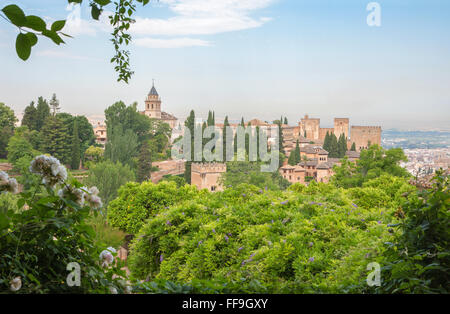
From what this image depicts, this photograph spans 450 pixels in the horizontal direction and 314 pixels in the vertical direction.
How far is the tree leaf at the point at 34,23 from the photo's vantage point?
581 millimetres

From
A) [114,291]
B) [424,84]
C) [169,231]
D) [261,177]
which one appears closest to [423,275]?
[114,291]

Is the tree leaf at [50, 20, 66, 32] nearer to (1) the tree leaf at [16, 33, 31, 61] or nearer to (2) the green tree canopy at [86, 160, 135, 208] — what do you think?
(1) the tree leaf at [16, 33, 31, 61]

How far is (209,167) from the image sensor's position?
76.6 feet

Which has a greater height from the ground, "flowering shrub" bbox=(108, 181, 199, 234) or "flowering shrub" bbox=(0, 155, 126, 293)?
"flowering shrub" bbox=(0, 155, 126, 293)

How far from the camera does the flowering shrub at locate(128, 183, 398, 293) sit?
184 cm

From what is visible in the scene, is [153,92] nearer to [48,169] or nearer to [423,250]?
[48,169]

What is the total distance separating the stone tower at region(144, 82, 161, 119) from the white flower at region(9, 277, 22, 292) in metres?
35.1

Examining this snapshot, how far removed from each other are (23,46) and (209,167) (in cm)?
2277

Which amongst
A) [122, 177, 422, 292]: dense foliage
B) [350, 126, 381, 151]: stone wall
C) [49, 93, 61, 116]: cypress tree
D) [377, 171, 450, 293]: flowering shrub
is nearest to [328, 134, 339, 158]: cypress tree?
[350, 126, 381, 151]: stone wall

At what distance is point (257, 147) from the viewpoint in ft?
88.1

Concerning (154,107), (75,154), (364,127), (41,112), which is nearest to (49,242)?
(75,154)

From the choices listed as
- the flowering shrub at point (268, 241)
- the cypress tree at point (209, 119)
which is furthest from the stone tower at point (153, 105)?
the flowering shrub at point (268, 241)

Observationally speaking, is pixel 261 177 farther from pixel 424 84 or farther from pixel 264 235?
pixel 264 235

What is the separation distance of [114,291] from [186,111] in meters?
24.9
